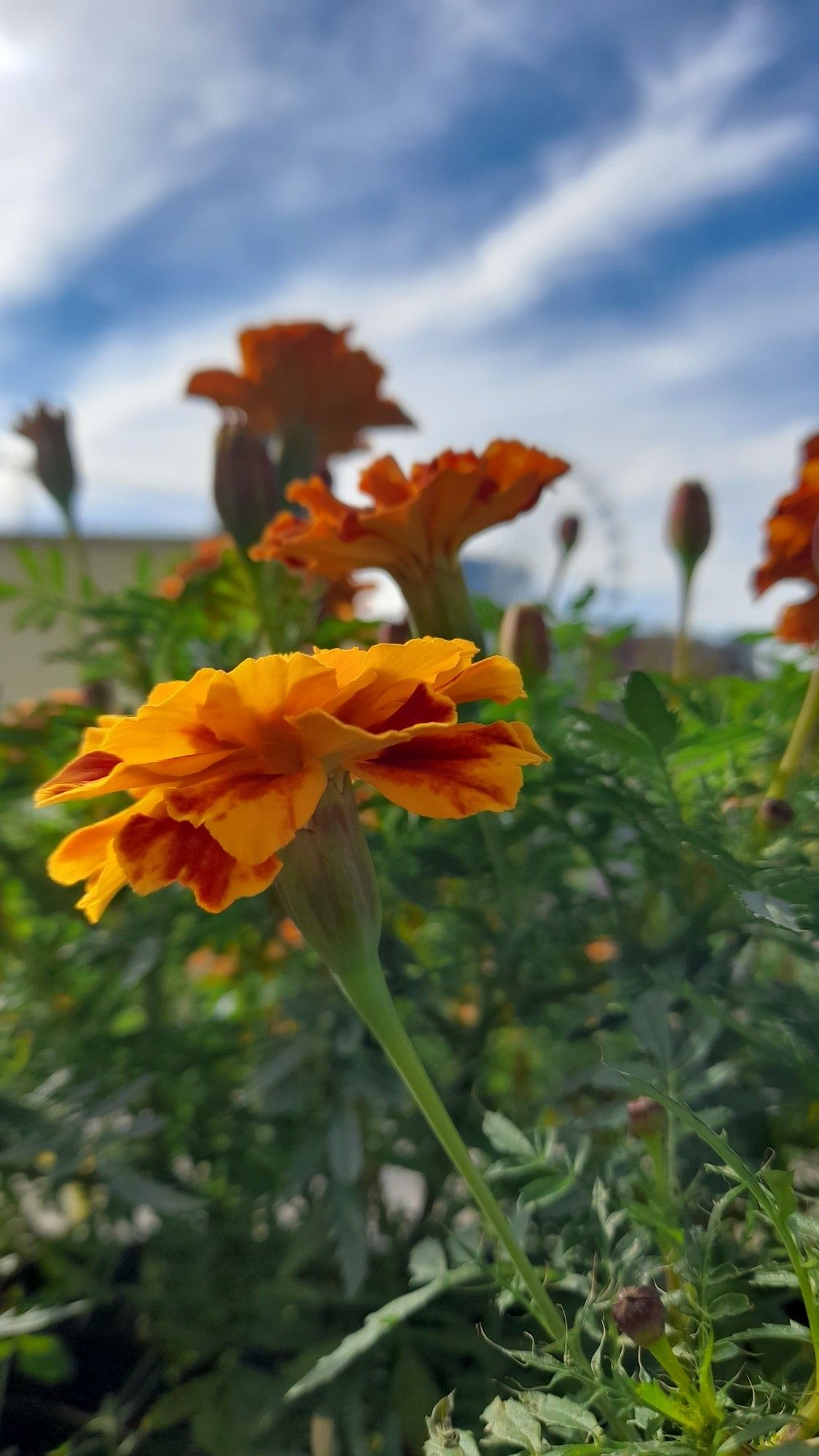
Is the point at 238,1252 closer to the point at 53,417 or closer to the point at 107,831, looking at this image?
the point at 107,831

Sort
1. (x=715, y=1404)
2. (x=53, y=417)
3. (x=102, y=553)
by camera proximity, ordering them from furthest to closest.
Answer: (x=102, y=553) → (x=53, y=417) → (x=715, y=1404)

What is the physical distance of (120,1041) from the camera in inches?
21.3

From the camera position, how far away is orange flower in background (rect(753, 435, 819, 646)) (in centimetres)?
40

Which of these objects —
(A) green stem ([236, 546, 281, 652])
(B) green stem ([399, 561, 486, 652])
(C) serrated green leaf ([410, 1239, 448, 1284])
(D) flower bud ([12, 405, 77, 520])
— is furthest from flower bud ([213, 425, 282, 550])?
(C) serrated green leaf ([410, 1239, 448, 1284])

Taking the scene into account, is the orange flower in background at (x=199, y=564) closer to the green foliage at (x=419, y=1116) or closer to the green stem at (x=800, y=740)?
the green foliage at (x=419, y=1116)

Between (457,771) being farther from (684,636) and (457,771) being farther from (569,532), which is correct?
(569,532)

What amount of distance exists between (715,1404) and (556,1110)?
0.92ft

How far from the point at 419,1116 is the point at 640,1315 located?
0.27 metres

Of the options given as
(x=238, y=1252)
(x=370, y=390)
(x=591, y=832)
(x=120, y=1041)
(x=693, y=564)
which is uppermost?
(x=370, y=390)

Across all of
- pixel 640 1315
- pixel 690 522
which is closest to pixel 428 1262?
pixel 640 1315

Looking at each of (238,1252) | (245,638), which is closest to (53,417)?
(245,638)

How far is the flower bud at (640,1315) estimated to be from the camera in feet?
0.73

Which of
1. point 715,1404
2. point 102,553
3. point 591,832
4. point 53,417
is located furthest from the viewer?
point 102,553

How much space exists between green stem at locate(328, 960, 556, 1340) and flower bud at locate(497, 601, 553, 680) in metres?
0.18
